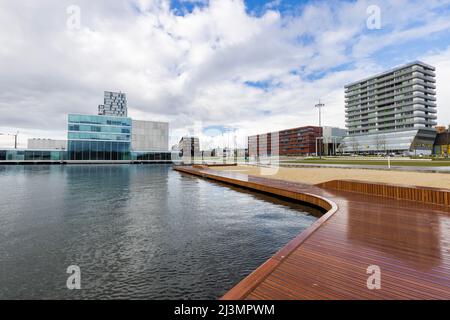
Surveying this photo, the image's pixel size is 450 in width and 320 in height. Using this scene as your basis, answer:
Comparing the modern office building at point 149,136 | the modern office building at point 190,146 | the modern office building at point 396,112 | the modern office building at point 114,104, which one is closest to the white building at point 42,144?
the modern office building at point 114,104

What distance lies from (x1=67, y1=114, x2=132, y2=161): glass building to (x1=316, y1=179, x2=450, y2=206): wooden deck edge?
73.8 m

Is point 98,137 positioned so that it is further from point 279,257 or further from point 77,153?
point 279,257

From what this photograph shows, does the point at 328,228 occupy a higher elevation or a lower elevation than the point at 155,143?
lower

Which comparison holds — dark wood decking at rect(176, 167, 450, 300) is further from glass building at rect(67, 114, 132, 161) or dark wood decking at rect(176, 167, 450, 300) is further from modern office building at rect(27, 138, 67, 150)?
modern office building at rect(27, 138, 67, 150)

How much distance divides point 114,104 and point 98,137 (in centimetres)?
9509

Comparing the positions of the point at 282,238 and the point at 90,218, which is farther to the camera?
the point at 90,218

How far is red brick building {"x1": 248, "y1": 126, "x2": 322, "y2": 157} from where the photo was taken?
15025 cm

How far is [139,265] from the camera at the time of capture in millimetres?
6113

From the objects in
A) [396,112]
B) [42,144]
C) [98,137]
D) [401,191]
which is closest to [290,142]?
[396,112]

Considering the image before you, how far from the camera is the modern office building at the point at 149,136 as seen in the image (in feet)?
276

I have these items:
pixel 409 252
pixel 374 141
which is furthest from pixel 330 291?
pixel 374 141
